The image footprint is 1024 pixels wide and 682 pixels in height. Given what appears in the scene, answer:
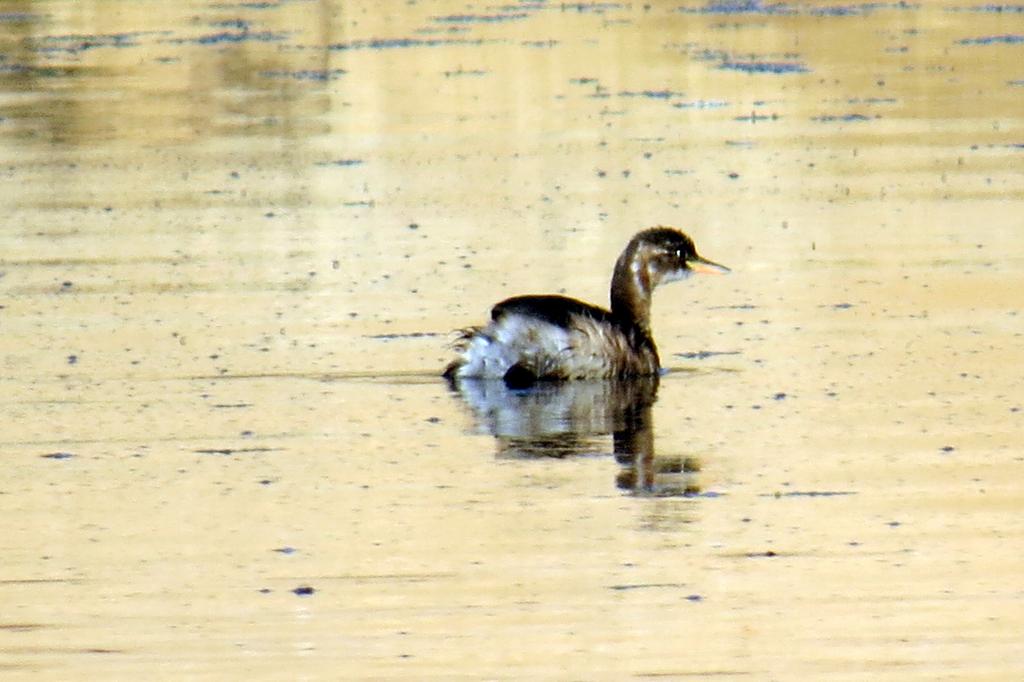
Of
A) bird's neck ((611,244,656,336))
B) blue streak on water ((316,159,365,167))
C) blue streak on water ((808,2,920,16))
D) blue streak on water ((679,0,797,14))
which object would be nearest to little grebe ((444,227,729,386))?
bird's neck ((611,244,656,336))

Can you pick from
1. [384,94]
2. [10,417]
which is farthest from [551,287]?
[384,94]

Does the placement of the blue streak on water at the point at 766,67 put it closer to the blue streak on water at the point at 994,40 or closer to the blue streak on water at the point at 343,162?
the blue streak on water at the point at 994,40

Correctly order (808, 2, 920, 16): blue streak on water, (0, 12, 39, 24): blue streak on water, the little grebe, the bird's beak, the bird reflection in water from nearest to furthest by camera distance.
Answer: the bird reflection in water, the little grebe, the bird's beak, (808, 2, 920, 16): blue streak on water, (0, 12, 39, 24): blue streak on water

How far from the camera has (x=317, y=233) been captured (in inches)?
610

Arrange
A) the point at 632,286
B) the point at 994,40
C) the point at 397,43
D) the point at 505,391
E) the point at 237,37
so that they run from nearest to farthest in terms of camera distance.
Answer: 1. the point at 505,391
2. the point at 632,286
3. the point at 994,40
4. the point at 397,43
5. the point at 237,37

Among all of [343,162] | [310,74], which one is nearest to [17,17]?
[310,74]

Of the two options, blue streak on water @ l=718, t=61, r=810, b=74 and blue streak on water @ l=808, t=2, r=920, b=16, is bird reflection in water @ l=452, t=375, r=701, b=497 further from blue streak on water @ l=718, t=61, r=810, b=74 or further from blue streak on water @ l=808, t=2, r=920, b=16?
blue streak on water @ l=808, t=2, r=920, b=16

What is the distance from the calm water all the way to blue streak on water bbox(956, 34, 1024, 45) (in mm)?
2008

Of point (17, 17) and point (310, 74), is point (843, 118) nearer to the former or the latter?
Result: point (310, 74)

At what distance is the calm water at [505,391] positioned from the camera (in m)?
7.45

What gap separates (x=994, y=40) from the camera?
2570 cm

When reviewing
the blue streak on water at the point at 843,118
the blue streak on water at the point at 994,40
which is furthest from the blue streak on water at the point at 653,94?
the blue streak on water at the point at 994,40

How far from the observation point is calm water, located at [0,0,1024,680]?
7.45m

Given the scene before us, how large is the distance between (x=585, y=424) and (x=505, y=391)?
89cm
